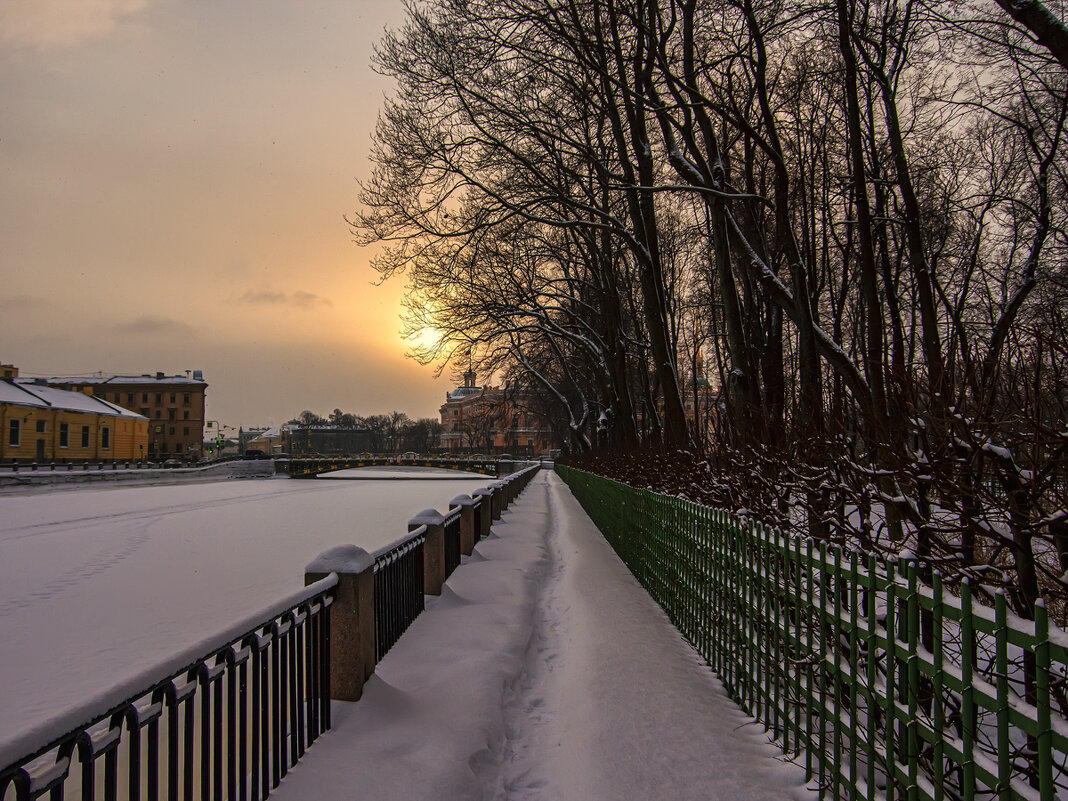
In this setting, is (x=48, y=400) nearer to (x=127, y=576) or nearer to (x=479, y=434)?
(x=127, y=576)

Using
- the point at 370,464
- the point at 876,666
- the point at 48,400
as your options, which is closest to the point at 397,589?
the point at 876,666

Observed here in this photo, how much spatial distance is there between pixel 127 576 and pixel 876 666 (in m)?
18.1

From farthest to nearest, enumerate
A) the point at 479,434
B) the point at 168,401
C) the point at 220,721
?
the point at 479,434
the point at 168,401
the point at 220,721

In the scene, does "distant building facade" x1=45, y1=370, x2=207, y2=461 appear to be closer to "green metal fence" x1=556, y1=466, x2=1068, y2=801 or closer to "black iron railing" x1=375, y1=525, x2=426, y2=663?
"black iron railing" x1=375, y1=525, x2=426, y2=663

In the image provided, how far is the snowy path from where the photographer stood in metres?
3.62

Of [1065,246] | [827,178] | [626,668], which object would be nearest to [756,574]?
[626,668]

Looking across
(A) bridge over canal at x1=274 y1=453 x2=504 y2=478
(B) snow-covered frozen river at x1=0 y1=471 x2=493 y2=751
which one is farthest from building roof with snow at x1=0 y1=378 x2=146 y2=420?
(B) snow-covered frozen river at x1=0 y1=471 x2=493 y2=751

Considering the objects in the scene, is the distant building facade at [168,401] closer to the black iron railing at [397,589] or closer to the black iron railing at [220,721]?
the black iron railing at [397,589]

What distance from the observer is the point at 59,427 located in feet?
195

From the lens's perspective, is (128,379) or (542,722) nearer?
(542,722)

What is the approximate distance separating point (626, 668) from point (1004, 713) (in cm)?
373

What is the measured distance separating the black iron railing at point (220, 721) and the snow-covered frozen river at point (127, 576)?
13 centimetres

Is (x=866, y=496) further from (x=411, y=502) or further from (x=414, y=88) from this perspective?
(x=411, y=502)

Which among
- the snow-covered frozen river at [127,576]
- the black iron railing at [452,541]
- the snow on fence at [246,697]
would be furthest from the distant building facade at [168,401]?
the snow on fence at [246,697]
